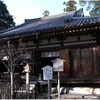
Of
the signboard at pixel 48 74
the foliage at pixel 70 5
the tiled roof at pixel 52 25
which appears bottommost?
the signboard at pixel 48 74

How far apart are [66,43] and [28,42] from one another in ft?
8.02

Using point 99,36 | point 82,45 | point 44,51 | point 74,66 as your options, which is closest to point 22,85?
point 44,51

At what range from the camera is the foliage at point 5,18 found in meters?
24.2

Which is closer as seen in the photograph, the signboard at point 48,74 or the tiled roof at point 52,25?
the signboard at point 48,74

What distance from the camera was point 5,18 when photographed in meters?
24.7

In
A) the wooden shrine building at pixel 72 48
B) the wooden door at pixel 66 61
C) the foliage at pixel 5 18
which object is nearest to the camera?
the wooden shrine building at pixel 72 48

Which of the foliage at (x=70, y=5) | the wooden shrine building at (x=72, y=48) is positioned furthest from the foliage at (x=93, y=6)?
the wooden shrine building at (x=72, y=48)

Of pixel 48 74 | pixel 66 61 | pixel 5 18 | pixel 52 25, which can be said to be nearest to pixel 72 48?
pixel 66 61

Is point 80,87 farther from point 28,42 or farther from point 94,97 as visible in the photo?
point 28,42

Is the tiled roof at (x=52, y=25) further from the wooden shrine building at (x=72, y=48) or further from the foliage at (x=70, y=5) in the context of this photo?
the foliage at (x=70, y=5)

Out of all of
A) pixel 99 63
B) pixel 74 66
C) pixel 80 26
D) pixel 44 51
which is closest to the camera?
pixel 80 26

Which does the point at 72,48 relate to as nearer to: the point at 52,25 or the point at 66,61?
the point at 66,61

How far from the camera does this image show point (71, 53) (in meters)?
8.72

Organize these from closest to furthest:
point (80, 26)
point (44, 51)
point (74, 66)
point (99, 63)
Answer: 1. point (80, 26)
2. point (99, 63)
3. point (74, 66)
4. point (44, 51)
